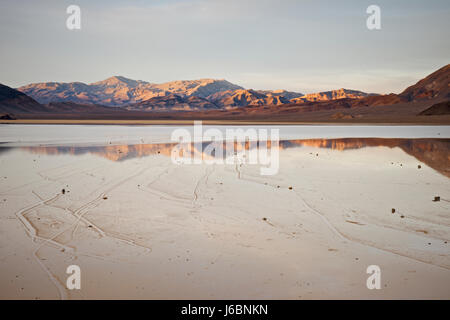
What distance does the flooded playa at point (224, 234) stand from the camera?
4453mm

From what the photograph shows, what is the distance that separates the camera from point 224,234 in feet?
20.6

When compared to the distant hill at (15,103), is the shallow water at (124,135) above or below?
below

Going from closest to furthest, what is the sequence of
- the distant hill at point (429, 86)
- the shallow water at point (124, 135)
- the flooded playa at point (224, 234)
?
the flooded playa at point (224, 234) < the shallow water at point (124, 135) < the distant hill at point (429, 86)

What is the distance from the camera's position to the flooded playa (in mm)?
4453

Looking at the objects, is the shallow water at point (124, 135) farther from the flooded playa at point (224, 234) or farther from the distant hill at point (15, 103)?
the distant hill at point (15, 103)

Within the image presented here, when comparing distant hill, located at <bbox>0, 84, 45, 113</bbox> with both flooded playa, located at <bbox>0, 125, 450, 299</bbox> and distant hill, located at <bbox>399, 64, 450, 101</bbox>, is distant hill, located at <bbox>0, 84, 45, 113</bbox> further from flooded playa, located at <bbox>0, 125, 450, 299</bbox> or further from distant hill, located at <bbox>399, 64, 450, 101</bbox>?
flooded playa, located at <bbox>0, 125, 450, 299</bbox>

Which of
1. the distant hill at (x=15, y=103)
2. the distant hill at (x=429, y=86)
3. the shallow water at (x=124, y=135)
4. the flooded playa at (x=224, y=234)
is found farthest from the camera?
the distant hill at (x=15, y=103)

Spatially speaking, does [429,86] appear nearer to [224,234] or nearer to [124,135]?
→ [124,135]

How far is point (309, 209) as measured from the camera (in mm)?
7840

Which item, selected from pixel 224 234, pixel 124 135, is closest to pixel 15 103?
pixel 124 135

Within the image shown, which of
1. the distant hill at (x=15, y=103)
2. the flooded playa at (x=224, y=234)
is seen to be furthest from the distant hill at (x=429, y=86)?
the distant hill at (x=15, y=103)

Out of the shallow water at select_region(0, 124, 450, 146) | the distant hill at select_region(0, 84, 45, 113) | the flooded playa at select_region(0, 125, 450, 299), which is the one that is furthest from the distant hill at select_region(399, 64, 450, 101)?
the distant hill at select_region(0, 84, 45, 113)

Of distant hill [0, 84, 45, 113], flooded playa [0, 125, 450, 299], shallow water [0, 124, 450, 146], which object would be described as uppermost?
distant hill [0, 84, 45, 113]

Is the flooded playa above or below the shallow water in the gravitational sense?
below
